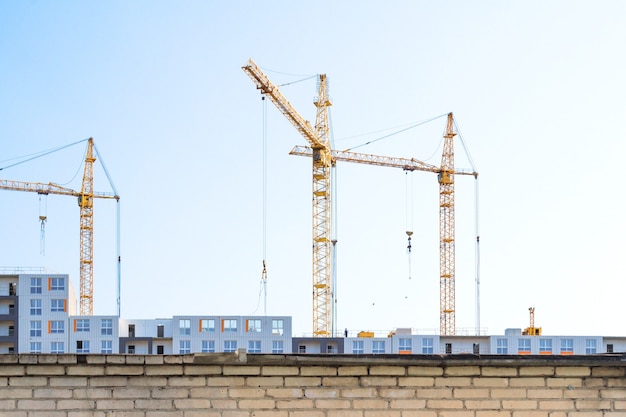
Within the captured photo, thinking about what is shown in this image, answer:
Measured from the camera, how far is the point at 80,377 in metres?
10.4

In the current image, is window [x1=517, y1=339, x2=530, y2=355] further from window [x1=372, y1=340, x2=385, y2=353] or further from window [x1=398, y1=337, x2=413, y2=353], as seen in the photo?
window [x1=372, y1=340, x2=385, y2=353]

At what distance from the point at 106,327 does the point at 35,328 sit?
525cm

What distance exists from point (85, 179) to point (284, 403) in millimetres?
82685

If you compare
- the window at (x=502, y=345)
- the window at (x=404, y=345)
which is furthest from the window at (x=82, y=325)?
the window at (x=502, y=345)

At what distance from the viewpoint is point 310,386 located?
10.5 metres

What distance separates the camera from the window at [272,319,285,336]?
67.0 m

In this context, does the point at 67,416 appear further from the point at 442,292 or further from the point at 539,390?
the point at 442,292

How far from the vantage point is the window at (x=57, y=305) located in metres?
67.6

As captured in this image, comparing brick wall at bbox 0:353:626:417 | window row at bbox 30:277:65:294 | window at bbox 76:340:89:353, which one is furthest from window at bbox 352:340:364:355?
brick wall at bbox 0:353:626:417

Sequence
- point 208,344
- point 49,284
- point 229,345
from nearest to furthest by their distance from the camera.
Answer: point 229,345
point 208,344
point 49,284

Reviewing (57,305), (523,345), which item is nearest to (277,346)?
(57,305)

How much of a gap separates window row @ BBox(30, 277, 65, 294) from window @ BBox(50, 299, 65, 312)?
0.95m

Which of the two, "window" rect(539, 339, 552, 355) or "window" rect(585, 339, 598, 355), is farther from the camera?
"window" rect(539, 339, 552, 355)

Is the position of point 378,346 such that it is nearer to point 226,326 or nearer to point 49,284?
point 226,326
